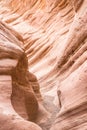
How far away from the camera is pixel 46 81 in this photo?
604cm

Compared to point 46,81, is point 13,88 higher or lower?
higher

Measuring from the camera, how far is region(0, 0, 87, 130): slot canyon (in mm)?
3418

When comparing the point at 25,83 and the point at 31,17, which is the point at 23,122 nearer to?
the point at 25,83

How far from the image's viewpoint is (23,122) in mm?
3098

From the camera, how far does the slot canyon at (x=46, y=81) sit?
11.2 feet

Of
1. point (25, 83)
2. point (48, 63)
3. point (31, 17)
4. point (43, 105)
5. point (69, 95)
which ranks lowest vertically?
point (31, 17)

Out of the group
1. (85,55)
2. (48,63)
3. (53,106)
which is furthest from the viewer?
(48,63)

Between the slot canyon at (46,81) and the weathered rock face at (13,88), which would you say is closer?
the weathered rock face at (13,88)

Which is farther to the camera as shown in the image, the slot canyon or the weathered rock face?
the slot canyon

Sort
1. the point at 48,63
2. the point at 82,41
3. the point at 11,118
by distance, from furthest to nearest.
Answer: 1. the point at 48,63
2. the point at 82,41
3. the point at 11,118

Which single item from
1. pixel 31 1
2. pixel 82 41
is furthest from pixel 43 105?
pixel 31 1

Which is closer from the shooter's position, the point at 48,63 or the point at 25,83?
the point at 25,83

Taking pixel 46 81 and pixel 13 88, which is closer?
pixel 13 88

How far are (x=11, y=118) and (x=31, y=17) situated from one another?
7122 mm
